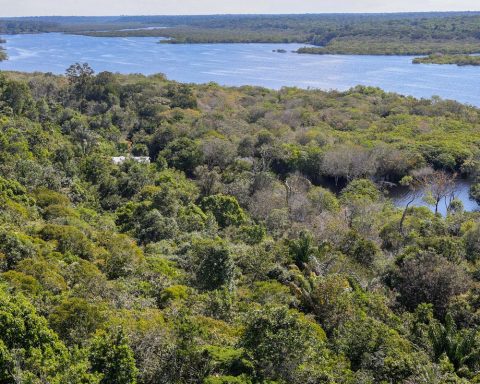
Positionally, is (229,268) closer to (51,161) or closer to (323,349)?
(323,349)

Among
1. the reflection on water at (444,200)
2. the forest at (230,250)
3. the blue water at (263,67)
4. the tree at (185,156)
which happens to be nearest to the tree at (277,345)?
the forest at (230,250)

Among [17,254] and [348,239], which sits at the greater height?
[17,254]

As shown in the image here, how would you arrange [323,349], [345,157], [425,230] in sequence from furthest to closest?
1. [345,157]
2. [425,230]
3. [323,349]

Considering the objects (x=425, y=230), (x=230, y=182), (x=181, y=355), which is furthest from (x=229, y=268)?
(x=230, y=182)

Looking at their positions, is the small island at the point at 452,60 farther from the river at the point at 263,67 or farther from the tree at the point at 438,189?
the tree at the point at 438,189

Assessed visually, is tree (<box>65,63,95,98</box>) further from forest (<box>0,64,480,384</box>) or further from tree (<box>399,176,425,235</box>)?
tree (<box>399,176,425,235</box>)

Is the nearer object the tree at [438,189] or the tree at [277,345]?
the tree at [277,345]

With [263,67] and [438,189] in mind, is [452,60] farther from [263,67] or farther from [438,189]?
[438,189]
